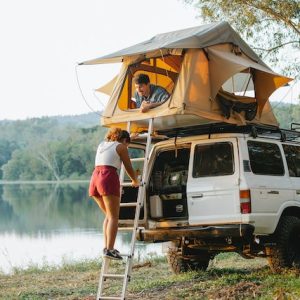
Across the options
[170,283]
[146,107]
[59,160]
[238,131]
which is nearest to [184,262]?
[170,283]

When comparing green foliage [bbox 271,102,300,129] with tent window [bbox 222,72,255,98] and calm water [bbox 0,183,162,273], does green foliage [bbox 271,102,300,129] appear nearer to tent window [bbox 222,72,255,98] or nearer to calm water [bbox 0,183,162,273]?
tent window [bbox 222,72,255,98]

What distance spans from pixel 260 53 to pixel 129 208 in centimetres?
1085

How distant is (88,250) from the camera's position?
23.8 meters

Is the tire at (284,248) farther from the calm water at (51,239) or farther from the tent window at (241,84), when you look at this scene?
the calm water at (51,239)

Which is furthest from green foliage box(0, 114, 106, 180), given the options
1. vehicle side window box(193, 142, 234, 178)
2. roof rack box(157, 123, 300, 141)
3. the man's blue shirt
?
vehicle side window box(193, 142, 234, 178)

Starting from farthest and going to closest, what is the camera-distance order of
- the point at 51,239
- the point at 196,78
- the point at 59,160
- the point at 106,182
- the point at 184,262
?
the point at 59,160
the point at 51,239
the point at 184,262
the point at 196,78
the point at 106,182

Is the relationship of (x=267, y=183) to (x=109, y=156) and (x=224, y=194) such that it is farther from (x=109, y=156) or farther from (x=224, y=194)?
(x=109, y=156)

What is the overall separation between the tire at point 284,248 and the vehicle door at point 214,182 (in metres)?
0.89

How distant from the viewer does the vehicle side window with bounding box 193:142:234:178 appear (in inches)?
376

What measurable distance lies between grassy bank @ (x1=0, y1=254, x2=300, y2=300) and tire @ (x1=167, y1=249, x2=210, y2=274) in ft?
0.54

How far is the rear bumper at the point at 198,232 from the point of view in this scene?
360 inches

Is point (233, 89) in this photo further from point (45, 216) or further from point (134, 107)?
point (45, 216)

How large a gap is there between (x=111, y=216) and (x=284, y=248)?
8.68 ft

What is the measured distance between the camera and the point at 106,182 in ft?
28.4
